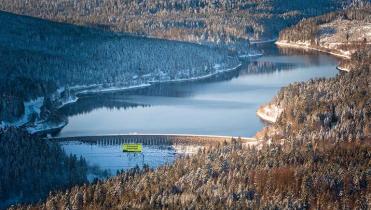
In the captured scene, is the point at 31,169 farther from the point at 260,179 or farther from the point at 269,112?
the point at 269,112

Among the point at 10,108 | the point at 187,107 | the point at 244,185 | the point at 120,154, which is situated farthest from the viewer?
the point at 187,107

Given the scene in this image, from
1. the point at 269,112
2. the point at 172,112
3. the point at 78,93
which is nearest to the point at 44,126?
the point at 172,112

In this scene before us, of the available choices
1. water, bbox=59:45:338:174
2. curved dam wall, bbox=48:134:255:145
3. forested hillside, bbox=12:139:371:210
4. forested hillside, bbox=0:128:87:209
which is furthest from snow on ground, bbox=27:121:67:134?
forested hillside, bbox=12:139:371:210

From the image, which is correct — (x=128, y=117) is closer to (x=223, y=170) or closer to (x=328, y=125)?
(x=328, y=125)

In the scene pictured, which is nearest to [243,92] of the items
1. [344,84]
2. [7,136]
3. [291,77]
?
[291,77]

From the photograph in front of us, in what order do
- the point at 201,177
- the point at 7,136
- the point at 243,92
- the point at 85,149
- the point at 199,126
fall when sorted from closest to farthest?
the point at 201,177 < the point at 7,136 < the point at 85,149 < the point at 199,126 < the point at 243,92

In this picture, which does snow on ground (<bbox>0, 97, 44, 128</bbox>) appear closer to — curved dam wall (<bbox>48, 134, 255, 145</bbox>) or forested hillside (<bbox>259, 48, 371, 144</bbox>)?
curved dam wall (<bbox>48, 134, 255, 145</bbox>)
